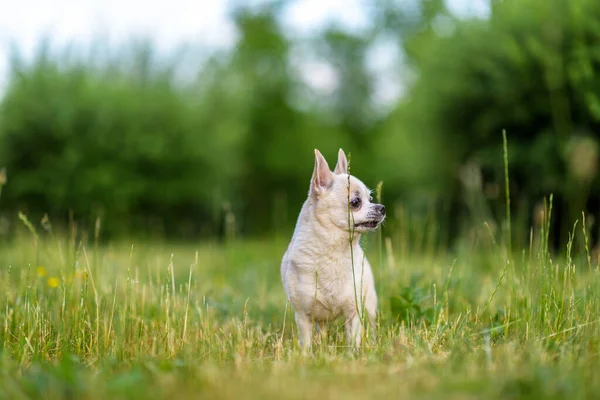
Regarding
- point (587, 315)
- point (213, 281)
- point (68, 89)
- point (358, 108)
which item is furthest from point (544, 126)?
point (358, 108)

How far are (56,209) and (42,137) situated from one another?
4.05 feet

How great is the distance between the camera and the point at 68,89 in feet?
39.7

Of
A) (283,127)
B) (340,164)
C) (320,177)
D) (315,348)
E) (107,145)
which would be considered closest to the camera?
(315,348)

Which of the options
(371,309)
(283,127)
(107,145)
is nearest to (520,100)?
(371,309)

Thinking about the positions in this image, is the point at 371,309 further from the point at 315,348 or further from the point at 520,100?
the point at 520,100

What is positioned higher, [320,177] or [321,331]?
[320,177]

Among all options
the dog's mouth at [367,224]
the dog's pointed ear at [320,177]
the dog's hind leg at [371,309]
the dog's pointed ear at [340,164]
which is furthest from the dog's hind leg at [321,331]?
the dog's pointed ear at [340,164]

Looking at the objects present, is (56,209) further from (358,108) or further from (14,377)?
(358,108)

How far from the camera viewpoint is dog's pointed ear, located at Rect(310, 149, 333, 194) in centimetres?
420

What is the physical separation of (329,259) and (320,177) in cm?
52

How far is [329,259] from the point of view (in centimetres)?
408

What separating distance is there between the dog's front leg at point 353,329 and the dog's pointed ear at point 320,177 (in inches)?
30.9

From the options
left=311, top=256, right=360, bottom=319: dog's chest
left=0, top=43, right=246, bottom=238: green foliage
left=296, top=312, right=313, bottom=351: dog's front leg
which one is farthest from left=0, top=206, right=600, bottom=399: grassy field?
left=0, top=43, right=246, bottom=238: green foliage

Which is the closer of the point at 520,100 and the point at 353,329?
the point at 353,329
